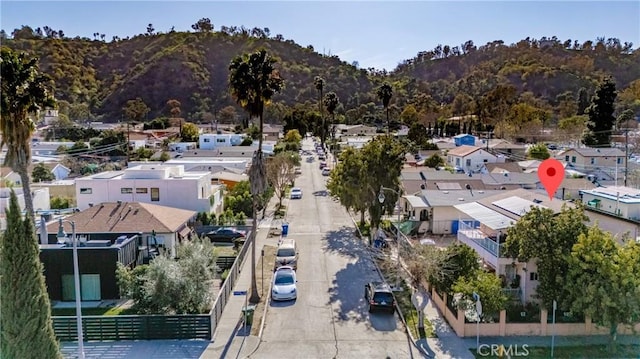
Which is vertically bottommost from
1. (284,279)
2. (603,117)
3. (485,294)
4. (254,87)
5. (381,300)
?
(381,300)

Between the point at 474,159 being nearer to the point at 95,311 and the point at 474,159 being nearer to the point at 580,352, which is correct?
the point at 580,352

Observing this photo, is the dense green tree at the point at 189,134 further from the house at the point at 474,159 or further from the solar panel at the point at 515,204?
the solar panel at the point at 515,204

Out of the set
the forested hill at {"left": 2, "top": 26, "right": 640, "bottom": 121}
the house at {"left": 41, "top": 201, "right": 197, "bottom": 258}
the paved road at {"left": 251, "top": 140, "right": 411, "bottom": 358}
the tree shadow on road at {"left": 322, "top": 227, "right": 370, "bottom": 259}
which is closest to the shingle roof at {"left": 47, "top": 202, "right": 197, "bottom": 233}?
the house at {"left": 41, "top": 201, "right": 197, "bottom": 258}

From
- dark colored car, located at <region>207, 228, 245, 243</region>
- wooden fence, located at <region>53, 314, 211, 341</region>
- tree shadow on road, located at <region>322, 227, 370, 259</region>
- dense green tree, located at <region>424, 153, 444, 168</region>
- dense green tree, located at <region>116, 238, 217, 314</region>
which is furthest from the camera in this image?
dense green tree, located at <region>424, 153, 444, 168</region>

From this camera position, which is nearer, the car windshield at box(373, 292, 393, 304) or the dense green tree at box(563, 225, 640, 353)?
the dense green tree at box(563, 225, 640, 353)

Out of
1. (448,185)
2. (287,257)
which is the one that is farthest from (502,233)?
(448,185)

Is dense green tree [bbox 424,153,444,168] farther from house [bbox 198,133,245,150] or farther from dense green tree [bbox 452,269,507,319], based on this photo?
dense green tree [bbox 452,269,507,319]
